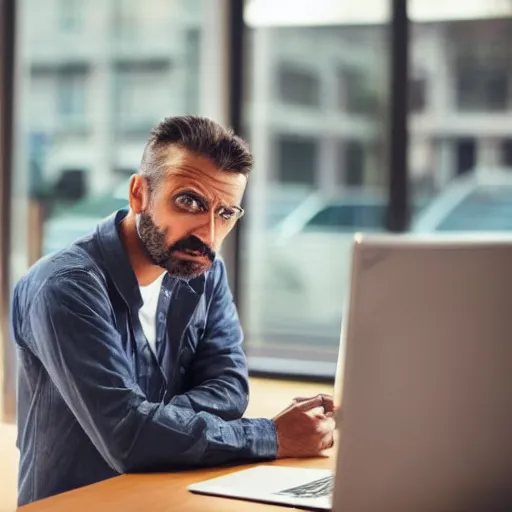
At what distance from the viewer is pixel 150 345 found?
2135mm

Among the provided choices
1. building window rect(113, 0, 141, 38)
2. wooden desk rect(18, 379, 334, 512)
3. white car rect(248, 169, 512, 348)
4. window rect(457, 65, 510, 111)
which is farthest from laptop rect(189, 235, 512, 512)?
building window rect(113, 0, 141, 38)

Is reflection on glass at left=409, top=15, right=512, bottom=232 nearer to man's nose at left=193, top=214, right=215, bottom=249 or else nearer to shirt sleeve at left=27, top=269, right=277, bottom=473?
man's nose at left=193, top=214, right=215, bottom=249

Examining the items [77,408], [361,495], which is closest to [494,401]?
[361,495]

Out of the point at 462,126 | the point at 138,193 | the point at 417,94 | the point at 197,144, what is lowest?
the point at 138,193

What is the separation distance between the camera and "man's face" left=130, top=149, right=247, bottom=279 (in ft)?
6.91

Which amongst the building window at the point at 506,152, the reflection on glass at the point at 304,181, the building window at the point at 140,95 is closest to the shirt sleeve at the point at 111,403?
the reflection on glass at the point at 304,181

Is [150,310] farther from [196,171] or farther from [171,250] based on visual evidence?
[196,171]

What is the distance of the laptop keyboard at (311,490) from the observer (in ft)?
5.33

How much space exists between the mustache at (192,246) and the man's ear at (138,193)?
12 centimetres

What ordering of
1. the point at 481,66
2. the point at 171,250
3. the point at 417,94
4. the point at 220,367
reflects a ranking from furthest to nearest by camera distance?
the point at 481,66, the point at 417,94, the point at 220,367, the point at 171,250

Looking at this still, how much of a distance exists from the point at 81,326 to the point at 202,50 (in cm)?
269

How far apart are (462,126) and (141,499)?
2.97 metres

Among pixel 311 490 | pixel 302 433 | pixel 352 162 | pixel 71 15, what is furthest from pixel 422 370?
pixel 71 15

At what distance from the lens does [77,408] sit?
1880mm
